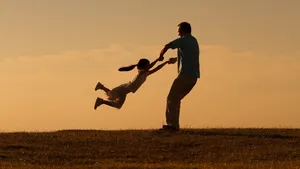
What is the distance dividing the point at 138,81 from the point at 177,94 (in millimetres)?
1499

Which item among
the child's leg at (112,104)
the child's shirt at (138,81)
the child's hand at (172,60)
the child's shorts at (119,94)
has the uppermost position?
the child's hand at (172,60)

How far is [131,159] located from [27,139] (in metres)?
4.37

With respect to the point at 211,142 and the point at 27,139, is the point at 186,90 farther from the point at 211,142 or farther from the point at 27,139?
the point at 27,139

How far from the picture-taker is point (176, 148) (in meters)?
21.0

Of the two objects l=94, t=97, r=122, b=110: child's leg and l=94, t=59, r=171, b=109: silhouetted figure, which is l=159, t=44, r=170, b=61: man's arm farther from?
l=94, t=97, r=122, b=110: child's leg

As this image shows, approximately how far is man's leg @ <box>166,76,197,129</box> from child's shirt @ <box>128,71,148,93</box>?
1.15 m

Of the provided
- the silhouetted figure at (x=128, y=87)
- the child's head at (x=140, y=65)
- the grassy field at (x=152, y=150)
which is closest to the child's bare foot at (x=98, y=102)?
the silhouetted figure at (x=128, y=87)

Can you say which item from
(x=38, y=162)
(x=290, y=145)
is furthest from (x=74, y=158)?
(x=290, y=145)

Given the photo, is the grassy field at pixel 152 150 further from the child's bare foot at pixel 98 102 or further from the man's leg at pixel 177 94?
the child's bare foot at pixel 98 102

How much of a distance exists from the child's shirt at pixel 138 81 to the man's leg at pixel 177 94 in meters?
1.15

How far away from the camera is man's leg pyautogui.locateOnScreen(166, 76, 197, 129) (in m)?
23.0

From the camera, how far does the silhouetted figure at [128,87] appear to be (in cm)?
2378

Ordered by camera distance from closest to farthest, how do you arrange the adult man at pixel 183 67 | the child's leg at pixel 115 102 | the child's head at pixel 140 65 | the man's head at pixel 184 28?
the adult man at pixel 183 67 < the man's head at pixel 184 28 < the child's head at pixel 140 65 < the child's leg at pixel 115 102

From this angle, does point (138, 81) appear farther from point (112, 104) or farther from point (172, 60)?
point (172, 60)
